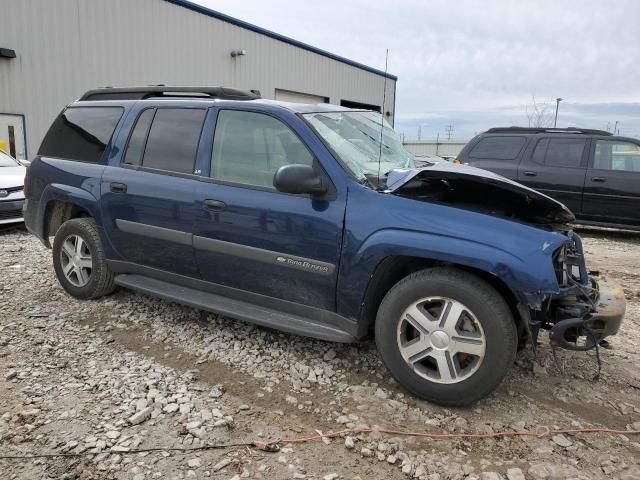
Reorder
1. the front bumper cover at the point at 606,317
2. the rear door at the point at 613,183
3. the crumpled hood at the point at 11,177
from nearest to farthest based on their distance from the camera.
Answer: the front bumper cover at the point at 606,317 < the crumpled hood at the point at 11,177 < the rear door at the point at 613,183

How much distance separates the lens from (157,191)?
379 centimetres

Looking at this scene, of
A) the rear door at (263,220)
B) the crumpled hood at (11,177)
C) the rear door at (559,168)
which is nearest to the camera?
the rear door at (263,220)

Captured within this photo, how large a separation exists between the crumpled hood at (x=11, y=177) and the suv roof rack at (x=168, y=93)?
12.3 ft

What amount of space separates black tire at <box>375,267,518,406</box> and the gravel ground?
134mm

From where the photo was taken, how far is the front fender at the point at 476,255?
2631 mm

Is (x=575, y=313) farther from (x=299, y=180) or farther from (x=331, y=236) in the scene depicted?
(x=299, y=180)

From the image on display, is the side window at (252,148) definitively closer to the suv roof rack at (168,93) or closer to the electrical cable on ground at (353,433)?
the suv roof rack at (168,93)

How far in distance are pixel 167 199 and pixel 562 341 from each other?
9.23 feet

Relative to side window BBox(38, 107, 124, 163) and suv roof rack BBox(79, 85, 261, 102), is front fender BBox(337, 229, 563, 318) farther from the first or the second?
side window BBox(38, 107, 124, 163)

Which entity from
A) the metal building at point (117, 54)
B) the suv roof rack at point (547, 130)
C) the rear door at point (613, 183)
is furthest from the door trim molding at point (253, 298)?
the metal building at point (117, 54)

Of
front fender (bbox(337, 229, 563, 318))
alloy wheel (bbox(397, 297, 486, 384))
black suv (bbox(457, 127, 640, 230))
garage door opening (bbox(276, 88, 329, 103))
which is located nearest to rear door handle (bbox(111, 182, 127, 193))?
front fender (bbox(337, 229, 563, 318))

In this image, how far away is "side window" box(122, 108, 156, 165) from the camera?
404cm

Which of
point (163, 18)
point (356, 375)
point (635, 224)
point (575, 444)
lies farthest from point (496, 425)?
point (163, 18)

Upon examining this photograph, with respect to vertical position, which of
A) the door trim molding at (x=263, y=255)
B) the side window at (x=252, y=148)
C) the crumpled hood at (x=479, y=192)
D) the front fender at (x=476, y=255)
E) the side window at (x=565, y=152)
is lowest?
the door trim molding at (x=263, y=255)
